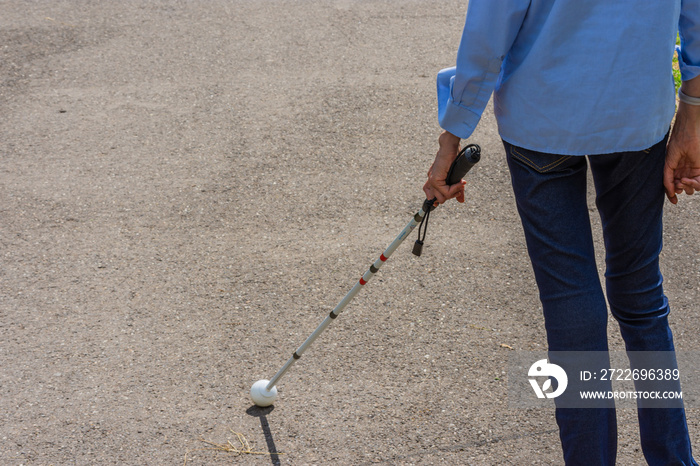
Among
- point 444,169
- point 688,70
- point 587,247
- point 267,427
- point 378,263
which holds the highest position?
point 688,70

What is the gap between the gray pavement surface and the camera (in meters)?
2.84

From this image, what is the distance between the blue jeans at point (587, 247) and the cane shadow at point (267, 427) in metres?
1.13

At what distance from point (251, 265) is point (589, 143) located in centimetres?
225

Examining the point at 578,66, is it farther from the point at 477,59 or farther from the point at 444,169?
the point at 444,169

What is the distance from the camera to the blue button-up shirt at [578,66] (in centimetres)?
186

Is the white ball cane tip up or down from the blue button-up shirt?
down

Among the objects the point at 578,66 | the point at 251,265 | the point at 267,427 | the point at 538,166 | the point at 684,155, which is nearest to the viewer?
the point at 578,66

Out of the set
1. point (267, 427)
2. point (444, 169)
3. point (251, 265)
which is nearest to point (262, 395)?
point (267, 427)

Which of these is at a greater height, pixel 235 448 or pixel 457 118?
pixel 457 118

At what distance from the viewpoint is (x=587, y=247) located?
6.90 ft

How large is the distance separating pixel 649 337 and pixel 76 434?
2224 mm

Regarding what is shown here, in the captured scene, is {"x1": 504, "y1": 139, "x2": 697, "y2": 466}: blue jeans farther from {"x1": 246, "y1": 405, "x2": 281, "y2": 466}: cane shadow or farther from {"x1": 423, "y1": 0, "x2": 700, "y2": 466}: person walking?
{"x1": 246, "y1": 405, "x2": 281, "y2": 466}: cane shadow

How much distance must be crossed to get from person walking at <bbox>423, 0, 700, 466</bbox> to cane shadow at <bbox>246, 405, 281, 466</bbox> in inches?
44.6

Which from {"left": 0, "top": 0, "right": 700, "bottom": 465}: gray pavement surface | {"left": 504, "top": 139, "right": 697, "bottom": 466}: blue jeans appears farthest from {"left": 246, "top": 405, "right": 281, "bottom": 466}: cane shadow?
{"left": 504, "top": 139, "right": 697, "bottom": 466}: blue jeans
